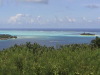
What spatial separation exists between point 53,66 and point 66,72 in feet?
1.76

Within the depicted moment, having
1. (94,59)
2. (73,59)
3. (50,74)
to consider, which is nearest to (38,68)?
(50,74)

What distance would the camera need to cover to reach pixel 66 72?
9.58m

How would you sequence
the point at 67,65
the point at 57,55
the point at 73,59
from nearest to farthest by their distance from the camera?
the point at 67,65, the point at 73,59, the point at 57,55

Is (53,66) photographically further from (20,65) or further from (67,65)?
(20,65)

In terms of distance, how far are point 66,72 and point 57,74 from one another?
43 cm

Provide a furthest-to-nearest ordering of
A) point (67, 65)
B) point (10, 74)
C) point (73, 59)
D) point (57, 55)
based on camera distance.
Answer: point (57, 55), point (73, 59), point (67, 65), point (10, 74)

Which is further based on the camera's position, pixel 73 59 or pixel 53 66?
pixel 73 59

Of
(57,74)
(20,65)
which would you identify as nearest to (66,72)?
(57,74)

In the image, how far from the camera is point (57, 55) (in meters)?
11.8

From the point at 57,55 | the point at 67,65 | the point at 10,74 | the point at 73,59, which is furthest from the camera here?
the point at 57,55

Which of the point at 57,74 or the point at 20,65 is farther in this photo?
the point at 20,65

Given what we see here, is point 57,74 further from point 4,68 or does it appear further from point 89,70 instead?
point 4,68

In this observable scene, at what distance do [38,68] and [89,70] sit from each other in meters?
1.94

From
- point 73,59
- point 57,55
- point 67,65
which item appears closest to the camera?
point 67,65
